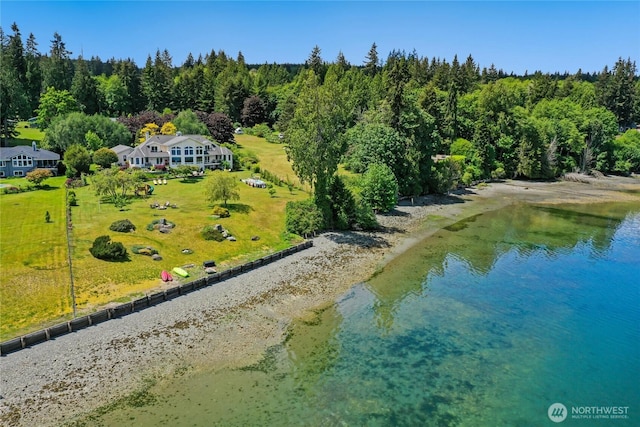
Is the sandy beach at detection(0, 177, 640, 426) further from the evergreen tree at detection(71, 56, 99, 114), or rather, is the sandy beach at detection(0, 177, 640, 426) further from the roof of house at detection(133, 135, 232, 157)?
the evergreen tree at detection(71, 56, 99, 114)

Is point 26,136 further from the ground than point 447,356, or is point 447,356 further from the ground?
point 26,136

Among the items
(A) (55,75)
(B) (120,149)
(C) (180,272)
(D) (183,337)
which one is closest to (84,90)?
(A) (55,75)

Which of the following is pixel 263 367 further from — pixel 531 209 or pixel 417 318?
pixel 531 209

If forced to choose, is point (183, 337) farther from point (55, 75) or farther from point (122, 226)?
point (55, 75)

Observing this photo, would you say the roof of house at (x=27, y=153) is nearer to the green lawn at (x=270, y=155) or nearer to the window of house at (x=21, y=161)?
the window of house at (x=21, y=161)

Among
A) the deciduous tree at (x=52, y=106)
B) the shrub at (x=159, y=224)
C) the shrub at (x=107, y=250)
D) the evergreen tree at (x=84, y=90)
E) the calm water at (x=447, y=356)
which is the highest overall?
the evergreen tree at (x=84, y=90)

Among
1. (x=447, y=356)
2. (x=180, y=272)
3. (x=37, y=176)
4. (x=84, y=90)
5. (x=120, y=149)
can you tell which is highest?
(x=84, y=90)

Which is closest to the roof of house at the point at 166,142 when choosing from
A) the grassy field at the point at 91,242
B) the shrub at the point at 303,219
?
the grassy field at the point at 91,242
